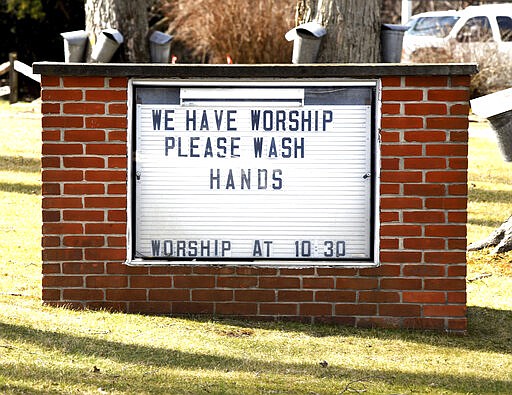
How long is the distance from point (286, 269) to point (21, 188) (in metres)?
7.35

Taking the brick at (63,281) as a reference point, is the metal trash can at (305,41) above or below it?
above

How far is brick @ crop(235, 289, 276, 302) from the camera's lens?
678 centimetres

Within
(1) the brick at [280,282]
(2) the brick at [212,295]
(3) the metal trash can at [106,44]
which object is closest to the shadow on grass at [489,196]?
(3) the metal trash can at [106,44]

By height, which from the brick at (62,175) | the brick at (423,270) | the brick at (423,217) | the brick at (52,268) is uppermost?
the brick at (62,175)

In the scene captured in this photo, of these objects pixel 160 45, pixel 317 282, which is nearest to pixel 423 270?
pixel 317 282

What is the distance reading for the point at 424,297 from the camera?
6742 millimetres

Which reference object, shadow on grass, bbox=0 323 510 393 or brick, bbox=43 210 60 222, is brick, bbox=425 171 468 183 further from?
brick, bbox=43 210 60 222

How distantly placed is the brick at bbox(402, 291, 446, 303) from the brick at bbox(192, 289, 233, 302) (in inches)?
39.6

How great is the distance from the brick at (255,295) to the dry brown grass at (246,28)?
17849 millimetres

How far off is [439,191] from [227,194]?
1.21 metres

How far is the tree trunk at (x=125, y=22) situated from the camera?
12899mm

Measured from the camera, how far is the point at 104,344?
606cm

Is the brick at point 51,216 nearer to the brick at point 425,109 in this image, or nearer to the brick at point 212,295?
the brick at point 212,295

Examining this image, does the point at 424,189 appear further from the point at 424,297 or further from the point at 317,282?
the point at 317,282
